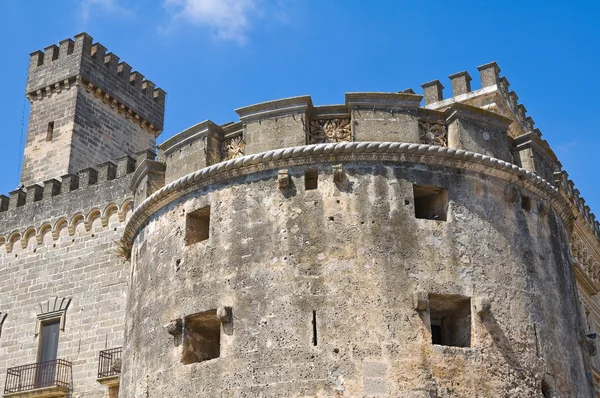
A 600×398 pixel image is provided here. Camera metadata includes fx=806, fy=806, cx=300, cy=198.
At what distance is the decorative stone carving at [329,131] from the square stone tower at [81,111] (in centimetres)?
1303

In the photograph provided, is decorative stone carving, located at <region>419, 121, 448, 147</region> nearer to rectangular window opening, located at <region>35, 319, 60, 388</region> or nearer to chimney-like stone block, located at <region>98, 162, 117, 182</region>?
chimney-like stone block, located at <region>98, 162, 117, 182</region>

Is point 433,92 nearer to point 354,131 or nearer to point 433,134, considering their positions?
point 433,134

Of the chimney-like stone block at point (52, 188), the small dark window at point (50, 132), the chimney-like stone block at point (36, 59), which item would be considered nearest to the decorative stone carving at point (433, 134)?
the chimney-like stone block at point (52, 188)

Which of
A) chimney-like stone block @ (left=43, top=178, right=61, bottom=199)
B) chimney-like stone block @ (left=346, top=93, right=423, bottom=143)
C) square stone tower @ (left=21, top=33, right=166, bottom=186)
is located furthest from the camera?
square stone tower @ (left=21, top=33, right=166, bottom=186)

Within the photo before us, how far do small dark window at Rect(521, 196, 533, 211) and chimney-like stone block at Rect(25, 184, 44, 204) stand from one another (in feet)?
41.4

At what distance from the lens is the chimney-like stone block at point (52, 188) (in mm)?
19188

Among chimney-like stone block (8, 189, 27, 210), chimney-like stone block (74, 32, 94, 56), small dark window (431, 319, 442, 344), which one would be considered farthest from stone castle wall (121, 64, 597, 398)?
chimney-like stone block (74, 32, 94, 56)

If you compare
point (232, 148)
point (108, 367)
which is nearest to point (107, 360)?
point (108, 367)

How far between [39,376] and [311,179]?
9.60 metres

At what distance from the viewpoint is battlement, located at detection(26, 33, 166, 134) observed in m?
23.9

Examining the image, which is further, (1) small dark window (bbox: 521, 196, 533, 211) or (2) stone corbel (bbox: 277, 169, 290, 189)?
(1) small dark window (bbox: 521, 196, 533, 211)

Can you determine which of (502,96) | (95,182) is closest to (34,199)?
(95,182)

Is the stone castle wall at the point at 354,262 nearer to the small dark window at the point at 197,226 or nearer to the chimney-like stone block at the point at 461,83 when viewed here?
the small dark window at the point at 197,226

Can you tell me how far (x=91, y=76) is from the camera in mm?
23953
